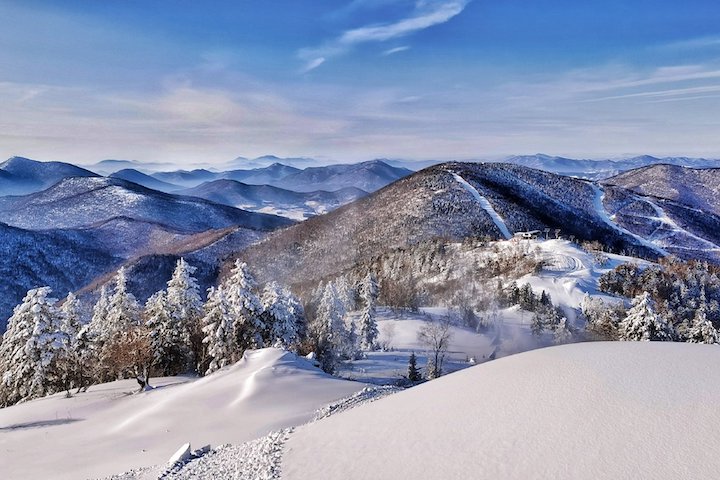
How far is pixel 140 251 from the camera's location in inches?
7712

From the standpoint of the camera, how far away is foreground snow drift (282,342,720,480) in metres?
8.54

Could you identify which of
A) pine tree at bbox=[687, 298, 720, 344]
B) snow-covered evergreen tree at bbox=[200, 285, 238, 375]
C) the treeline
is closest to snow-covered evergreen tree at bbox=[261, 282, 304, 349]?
the treeline

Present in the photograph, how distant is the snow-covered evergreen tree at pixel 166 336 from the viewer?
114 ft

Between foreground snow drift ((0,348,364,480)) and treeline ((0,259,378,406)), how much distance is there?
5072 millimetres

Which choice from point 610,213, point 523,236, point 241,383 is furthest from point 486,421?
point 610,213

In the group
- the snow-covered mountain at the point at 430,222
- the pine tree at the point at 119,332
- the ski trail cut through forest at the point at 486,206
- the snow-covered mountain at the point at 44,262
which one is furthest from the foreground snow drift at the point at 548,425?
the snow-covered mountain at the point at 44,262

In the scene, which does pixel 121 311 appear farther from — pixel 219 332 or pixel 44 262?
pixel 44 262

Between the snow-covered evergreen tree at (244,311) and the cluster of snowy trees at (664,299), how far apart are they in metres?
33.0

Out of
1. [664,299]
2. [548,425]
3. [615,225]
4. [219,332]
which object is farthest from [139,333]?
[615,225]

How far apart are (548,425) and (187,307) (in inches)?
1253

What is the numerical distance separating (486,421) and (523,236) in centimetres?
8630

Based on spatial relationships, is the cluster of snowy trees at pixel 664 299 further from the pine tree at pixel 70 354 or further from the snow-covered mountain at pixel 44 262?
the snow-covered mountain at pixel 44 262

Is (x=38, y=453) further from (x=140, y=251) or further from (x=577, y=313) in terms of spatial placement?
(x=140, y=251)

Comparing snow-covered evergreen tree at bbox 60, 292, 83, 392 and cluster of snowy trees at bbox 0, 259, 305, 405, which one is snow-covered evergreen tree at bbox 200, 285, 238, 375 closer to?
cluster of snowy trees at bbox 0, 259, 305, 405
